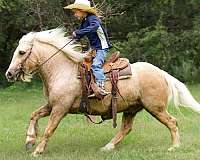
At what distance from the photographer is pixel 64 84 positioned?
880cm

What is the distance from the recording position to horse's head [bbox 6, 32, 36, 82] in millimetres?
8820

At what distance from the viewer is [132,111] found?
9688 mm

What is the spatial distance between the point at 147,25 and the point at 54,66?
16473 mm

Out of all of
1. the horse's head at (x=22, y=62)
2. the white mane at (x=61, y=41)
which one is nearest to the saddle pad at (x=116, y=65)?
the white mane at (x=61, y=41)

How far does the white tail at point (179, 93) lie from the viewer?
9.53 m

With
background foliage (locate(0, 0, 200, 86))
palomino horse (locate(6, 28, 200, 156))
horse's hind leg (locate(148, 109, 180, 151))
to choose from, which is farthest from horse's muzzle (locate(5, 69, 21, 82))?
background foliage (locate(0, 0, 200, 86))

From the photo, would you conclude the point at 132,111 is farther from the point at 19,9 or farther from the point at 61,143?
the point at 19,9

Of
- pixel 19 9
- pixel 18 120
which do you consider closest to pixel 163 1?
pixel 19 9

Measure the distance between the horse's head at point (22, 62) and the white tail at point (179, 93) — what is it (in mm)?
2359

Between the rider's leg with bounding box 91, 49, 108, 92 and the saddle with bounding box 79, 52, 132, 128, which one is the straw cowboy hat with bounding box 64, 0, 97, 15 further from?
the saddle with bounding box 79, 52, 132, 128

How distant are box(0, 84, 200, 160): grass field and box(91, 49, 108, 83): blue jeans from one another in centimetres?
122

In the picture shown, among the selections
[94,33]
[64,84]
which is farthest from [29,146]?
[94,33]

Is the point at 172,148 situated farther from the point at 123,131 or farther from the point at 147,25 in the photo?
the point at 147,25

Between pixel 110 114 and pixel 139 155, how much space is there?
108 centimetres
